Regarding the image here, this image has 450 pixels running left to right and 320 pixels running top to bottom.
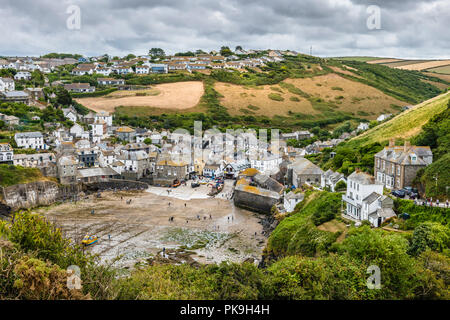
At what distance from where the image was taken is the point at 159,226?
36281 millimetres

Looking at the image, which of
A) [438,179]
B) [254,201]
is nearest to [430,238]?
[438,179]

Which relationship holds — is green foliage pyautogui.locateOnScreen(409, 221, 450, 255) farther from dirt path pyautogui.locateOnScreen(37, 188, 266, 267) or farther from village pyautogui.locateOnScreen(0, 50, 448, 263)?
dirt path pyautogui.locateOnScreen(37, 188, 266, 267)

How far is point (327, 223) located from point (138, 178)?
112 ft

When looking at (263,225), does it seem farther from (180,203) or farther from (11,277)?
(11,277)

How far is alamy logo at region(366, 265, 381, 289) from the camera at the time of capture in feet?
56.7

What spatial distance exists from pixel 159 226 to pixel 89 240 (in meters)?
7.29

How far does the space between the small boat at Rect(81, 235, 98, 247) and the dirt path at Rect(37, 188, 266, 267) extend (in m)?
0.51

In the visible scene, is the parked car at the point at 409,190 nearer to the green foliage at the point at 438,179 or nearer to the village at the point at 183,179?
the village at the point at 183,179

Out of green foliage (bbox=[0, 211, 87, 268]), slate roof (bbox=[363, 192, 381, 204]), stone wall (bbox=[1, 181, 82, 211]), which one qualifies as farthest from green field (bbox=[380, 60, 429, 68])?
green foliage (bbox=[0, 211, 87, 268])

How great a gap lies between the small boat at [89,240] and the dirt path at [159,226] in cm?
51

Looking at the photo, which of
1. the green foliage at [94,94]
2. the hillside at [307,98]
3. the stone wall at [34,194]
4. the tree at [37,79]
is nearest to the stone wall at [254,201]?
the stone wall at [34,194]

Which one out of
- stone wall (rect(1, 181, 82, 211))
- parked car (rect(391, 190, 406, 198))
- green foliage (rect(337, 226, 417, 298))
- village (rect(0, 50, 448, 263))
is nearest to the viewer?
green foliage (rect(337, 226, 417, 298))

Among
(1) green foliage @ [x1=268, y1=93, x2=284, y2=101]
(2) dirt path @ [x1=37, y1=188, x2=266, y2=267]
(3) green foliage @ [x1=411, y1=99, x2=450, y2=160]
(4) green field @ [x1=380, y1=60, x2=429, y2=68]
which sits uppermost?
(4) green field @ [x1=380, y1=60, x2=429, y2=68]
